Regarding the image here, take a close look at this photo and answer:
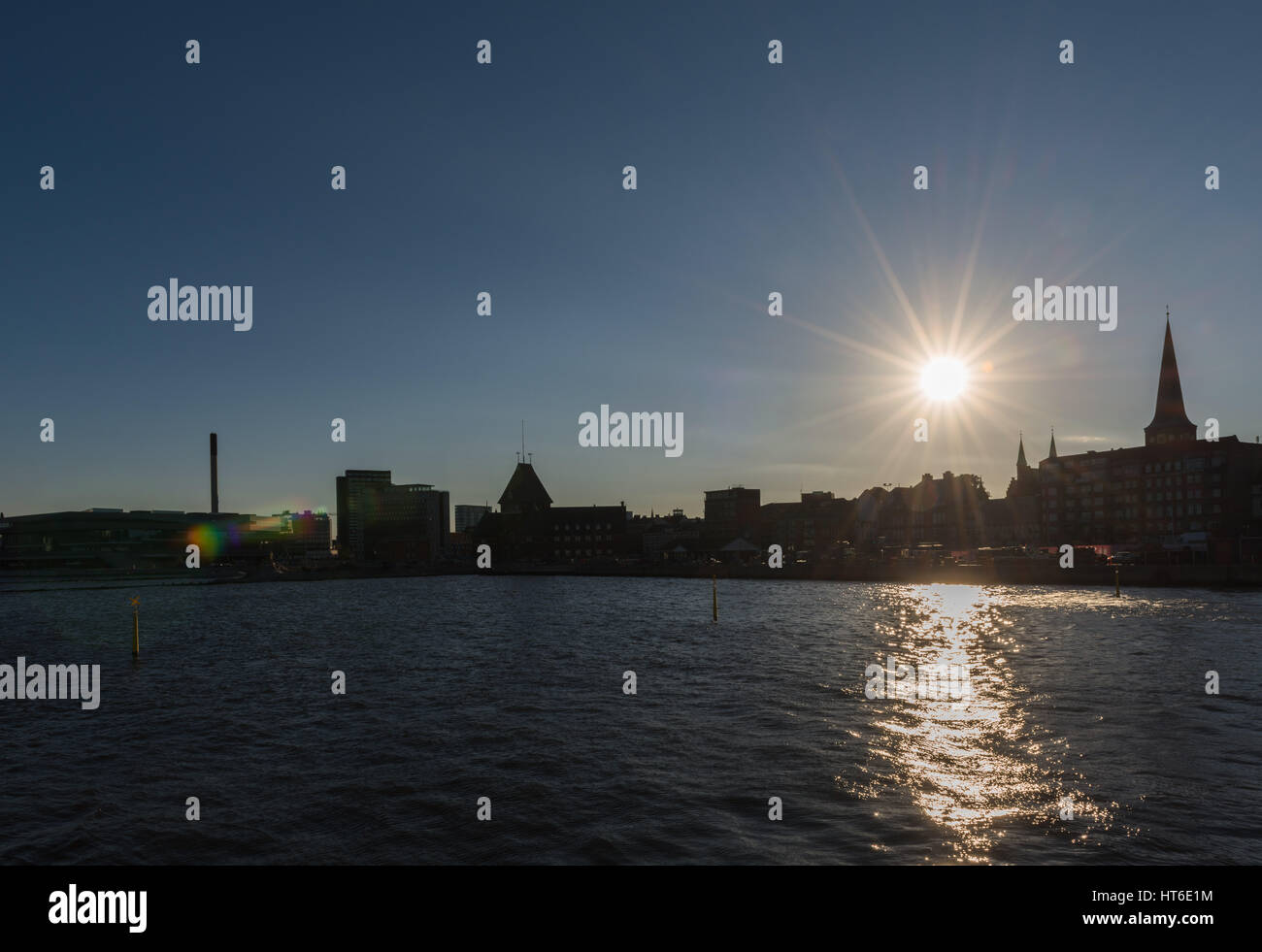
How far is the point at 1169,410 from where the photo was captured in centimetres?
17700

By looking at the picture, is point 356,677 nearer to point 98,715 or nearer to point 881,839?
point 98,715

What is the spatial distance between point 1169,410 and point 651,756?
19858 centimetres

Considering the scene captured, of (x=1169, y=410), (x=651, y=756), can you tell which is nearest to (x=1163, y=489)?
(x=1169, y=410)

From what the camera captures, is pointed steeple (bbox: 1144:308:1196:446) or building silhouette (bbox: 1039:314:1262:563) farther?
pointed steeple (bbox: 1144:308:1196:446)

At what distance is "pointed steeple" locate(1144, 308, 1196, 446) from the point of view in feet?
571

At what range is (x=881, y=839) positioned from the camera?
15625 mm

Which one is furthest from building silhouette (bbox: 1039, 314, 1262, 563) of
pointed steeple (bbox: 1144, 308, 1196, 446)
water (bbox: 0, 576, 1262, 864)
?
water (bbox: 0, 576, 1262, 864)

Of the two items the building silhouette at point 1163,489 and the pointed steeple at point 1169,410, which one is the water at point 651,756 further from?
the pointed steeple at point 1169,410

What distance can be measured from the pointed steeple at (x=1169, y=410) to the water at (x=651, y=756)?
497 ft

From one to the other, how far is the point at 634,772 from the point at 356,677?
2282 cm

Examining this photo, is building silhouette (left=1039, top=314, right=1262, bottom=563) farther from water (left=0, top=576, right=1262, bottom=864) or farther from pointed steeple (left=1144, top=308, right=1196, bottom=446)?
water (left=0, top=576, right=1262, bottom=864)

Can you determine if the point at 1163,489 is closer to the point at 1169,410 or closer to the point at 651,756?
the point at 1169,410

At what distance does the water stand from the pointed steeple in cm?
15149
